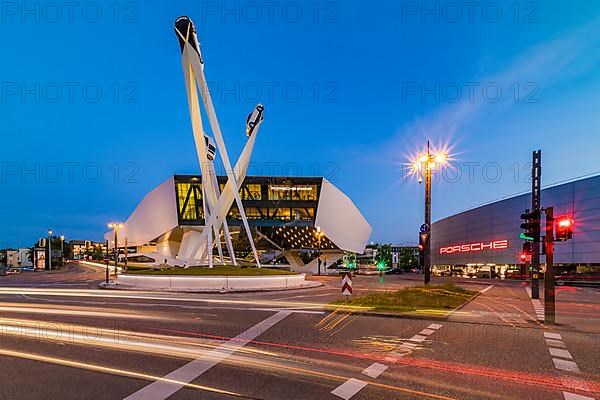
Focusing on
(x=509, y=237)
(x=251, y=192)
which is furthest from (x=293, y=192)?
(x=509, y=237)

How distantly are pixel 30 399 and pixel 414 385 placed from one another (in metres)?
5.45

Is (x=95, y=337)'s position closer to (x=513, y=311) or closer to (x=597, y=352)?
(x=597, y=352)

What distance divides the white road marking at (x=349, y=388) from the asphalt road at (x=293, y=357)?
0.05ft

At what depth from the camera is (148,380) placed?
21.6 feet

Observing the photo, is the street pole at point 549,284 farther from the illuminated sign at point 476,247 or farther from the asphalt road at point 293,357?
the illuminated sign at point 476,247

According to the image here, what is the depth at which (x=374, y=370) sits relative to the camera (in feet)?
24.0

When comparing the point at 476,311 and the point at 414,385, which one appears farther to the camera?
the point at 476,311

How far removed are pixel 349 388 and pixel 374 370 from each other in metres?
1.21

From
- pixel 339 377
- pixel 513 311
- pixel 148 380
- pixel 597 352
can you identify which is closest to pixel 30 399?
pixel 148 380

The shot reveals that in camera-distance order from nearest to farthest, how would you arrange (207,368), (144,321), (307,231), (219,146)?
(207,368)
(144,321)
(219,146)
(307,231)

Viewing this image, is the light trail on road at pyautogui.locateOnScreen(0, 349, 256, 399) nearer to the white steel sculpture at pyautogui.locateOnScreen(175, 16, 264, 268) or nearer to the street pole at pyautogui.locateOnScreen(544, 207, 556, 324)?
the street pole at pyautogui.locateOnScreen(544, 207, 556, 324)

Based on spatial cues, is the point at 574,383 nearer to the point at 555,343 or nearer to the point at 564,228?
the point at 555,343

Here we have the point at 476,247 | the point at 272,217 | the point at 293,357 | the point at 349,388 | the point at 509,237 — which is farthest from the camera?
the point at 272,217

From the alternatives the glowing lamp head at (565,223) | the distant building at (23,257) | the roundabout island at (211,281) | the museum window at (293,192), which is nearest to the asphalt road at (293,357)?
the glowing lamp head at (565,223)
